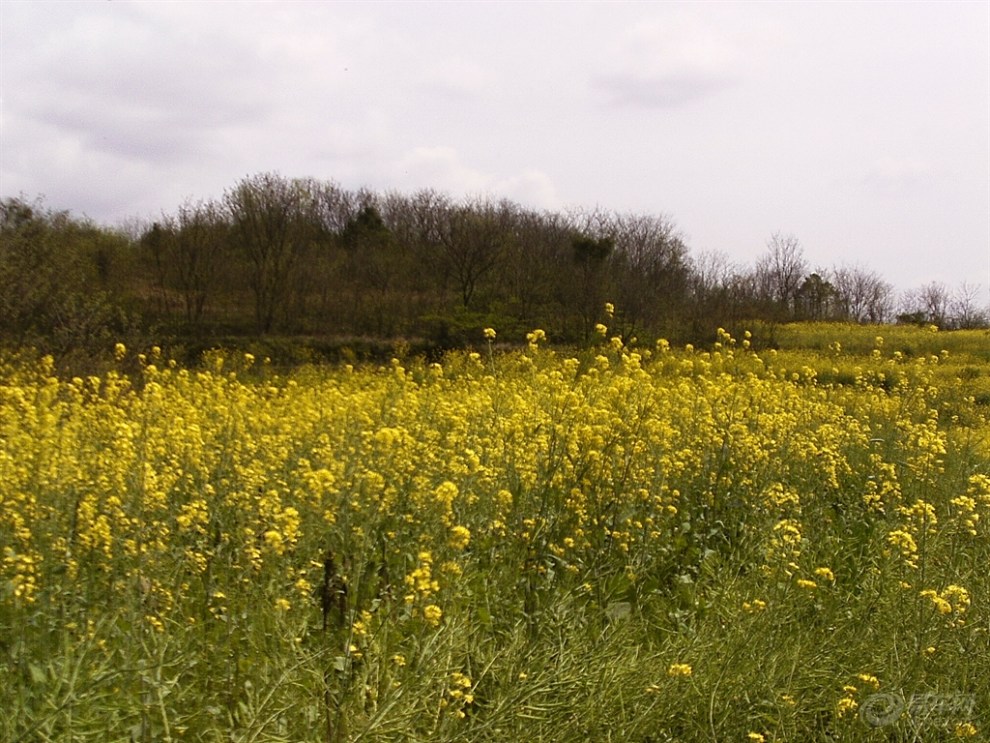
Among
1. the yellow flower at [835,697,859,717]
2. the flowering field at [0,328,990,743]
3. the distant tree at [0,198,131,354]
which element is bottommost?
the yellow flower at [835,697,859,717]

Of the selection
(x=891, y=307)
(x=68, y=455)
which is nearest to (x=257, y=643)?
(x=68, y=455)

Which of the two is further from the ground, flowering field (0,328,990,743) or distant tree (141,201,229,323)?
distant tree (141,201,229,323)

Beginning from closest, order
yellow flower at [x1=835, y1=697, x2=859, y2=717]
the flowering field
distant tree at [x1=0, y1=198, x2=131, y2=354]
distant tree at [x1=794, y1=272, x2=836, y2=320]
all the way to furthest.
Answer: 1. the flowering field
2. yellow flower at [x1=835, y1=697, x2=859, y2=717]
3. distant tree at [x1=0, y1=198, x2=131, y2=354]
4. distant tree at [x1=794, y1=272, x2=836, y2=320]

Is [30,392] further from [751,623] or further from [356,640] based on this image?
[751,623]

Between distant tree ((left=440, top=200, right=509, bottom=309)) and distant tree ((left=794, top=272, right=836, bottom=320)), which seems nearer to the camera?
distant tree ((left=440, top=200, right=509, bottom=309))

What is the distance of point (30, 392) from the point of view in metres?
6.47

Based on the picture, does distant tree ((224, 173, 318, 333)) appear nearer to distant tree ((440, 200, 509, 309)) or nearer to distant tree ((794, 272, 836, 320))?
distant tree ((440, 200, 509, 309))

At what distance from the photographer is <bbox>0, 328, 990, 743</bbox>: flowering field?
2373 millimetres

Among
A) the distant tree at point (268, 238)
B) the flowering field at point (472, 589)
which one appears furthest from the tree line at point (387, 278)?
the flowering field at point (472, 589)

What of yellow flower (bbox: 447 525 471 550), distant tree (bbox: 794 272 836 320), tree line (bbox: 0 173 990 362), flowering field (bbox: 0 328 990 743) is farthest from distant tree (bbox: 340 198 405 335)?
yellow flower (bbox: 447 525 471 550)

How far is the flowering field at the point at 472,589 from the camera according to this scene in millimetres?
2373

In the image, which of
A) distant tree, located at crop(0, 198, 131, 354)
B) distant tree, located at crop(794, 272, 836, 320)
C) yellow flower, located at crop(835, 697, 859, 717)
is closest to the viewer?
yellow flower, located at crop(835, 697, 859, 717)

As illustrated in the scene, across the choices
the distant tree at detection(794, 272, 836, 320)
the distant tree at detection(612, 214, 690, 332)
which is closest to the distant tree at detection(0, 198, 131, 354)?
the distant tree at detection(612, 214, 690, 332)

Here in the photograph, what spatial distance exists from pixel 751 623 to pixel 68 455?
278 centimetres
